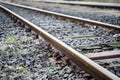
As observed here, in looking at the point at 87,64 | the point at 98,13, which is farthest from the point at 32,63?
the point at 98,13

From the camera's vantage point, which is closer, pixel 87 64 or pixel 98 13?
pixel 87 64

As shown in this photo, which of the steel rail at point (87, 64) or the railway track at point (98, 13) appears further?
the railway track at point (98, 13)

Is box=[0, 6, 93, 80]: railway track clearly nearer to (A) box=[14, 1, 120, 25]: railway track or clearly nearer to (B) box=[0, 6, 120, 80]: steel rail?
(B) box=[0, 6, 120, 80]: steel rail

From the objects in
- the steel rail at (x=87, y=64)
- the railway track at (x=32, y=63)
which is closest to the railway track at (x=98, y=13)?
the railway track at (x=32, y=63)

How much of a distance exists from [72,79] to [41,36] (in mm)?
2564

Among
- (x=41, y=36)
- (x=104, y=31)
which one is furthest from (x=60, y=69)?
(x=104, y=31)

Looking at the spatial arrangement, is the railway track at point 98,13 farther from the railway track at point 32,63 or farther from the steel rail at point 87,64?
the steel rail at point 87,64

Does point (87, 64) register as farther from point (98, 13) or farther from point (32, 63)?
point (98, 13)

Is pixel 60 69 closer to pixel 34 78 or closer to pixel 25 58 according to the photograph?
pixel 34 78

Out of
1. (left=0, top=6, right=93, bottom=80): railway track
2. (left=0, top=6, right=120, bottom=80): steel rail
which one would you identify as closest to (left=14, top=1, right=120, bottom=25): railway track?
(left=0, top=6, right=93, bottom=80): railway track

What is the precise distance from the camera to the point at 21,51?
15.4ft

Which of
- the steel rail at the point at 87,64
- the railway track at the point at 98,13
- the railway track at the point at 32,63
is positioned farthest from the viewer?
the railway track at the point at 98,13

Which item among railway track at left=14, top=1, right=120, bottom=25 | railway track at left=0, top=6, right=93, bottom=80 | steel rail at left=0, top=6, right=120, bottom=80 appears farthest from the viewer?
railway track at left=14, top=1, right=120, bottom=25

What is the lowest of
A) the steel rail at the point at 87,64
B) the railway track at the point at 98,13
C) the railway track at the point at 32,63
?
the railway track at the point at 32,63
